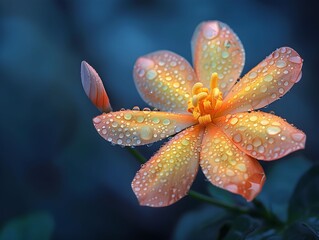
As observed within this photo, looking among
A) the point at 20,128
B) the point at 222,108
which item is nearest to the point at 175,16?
the point at 20,128

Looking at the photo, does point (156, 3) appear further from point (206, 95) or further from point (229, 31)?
point (206, 95)

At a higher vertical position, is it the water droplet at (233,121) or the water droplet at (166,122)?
the water droplet at (166,122)

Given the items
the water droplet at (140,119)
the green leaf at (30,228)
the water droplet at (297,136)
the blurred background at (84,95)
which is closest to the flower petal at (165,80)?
the water droplet at (140,119)

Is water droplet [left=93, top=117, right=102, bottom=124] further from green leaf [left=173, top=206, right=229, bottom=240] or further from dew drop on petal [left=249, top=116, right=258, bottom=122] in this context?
green leaf [left=173, top=206, right=229, bottom=240]

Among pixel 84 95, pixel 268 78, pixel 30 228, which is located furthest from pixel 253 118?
pixel 84 95

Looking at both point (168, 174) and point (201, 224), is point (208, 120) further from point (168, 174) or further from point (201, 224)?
point (201, 224)

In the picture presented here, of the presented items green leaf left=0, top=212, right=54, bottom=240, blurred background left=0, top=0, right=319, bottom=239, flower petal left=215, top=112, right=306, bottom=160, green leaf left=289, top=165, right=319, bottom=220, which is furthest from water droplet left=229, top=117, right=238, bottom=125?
blurred background left=0, top=0, right=319, bottom=239

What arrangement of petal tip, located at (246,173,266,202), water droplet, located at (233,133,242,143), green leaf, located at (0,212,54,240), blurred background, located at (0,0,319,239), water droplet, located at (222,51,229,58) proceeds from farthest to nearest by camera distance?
blurred background, located at (0,0,319,239), green leaf, located at (0,212,54,240), water droplet, located at (222,51,229,58), water droplet, located at (233,133,242,143), petal tip, located at (246,173,266,202)

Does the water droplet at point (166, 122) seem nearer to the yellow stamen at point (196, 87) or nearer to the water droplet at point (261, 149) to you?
the yellow stamen at point (196, 87)
